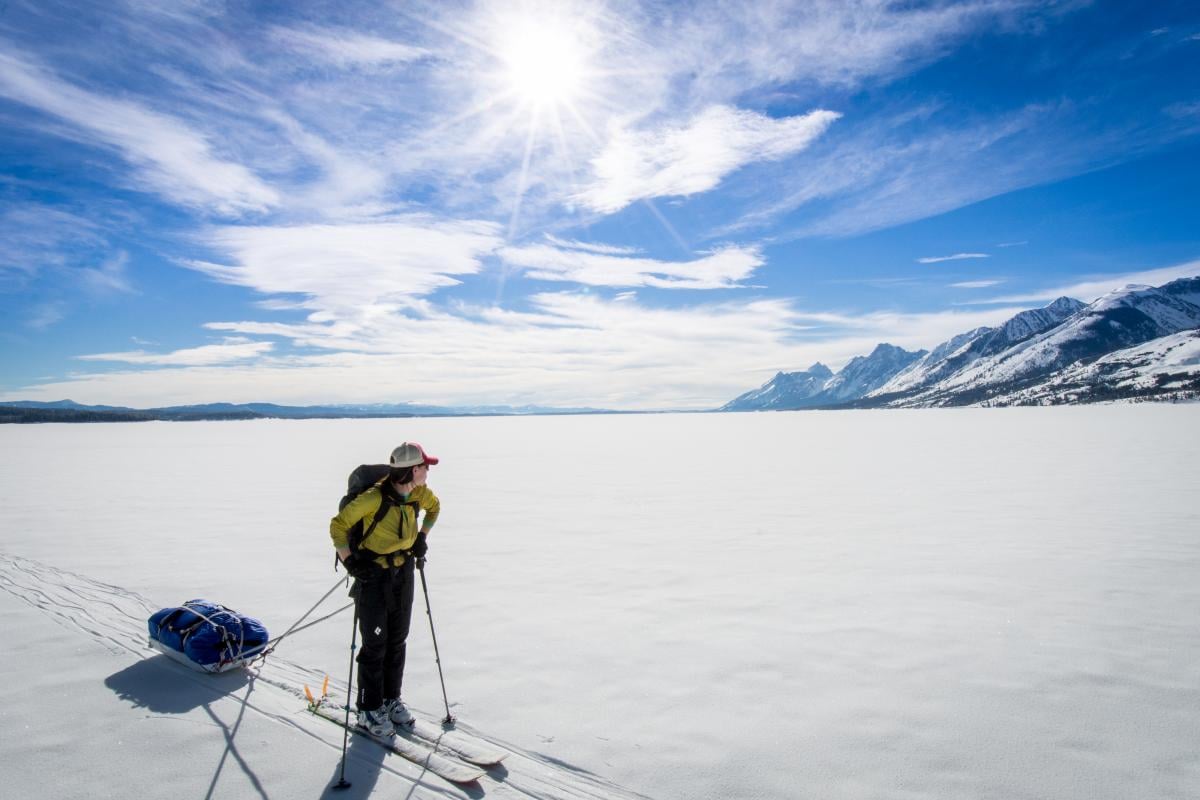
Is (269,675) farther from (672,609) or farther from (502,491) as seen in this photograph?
(502,491)

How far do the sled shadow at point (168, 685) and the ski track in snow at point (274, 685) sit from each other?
0.03 m

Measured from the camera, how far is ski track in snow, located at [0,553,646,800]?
4480mm

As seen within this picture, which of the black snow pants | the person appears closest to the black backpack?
the person

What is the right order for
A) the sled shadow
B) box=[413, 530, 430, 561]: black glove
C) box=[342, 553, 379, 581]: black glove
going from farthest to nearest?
the sled shadow < box=[413, 530, 430, 561]: black glove < box=[342, 553, 379, 581]: black glove

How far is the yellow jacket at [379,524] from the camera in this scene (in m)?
4.84

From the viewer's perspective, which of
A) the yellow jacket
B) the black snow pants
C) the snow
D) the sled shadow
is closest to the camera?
the snow

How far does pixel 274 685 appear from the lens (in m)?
6.06

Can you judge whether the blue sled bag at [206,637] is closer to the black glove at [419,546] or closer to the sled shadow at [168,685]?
the sled shadow at [168,685]

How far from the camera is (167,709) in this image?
5496 millimetres

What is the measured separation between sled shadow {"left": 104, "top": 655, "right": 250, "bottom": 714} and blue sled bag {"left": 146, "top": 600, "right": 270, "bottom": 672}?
110 mm

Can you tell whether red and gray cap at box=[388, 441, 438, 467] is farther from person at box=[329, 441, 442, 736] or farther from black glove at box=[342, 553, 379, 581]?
black glove at box=[342, 553, 379, 581]

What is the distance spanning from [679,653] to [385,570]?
3668mm

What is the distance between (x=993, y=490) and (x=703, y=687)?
16.5m

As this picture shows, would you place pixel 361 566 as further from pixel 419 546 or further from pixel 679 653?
pixel 679 653
